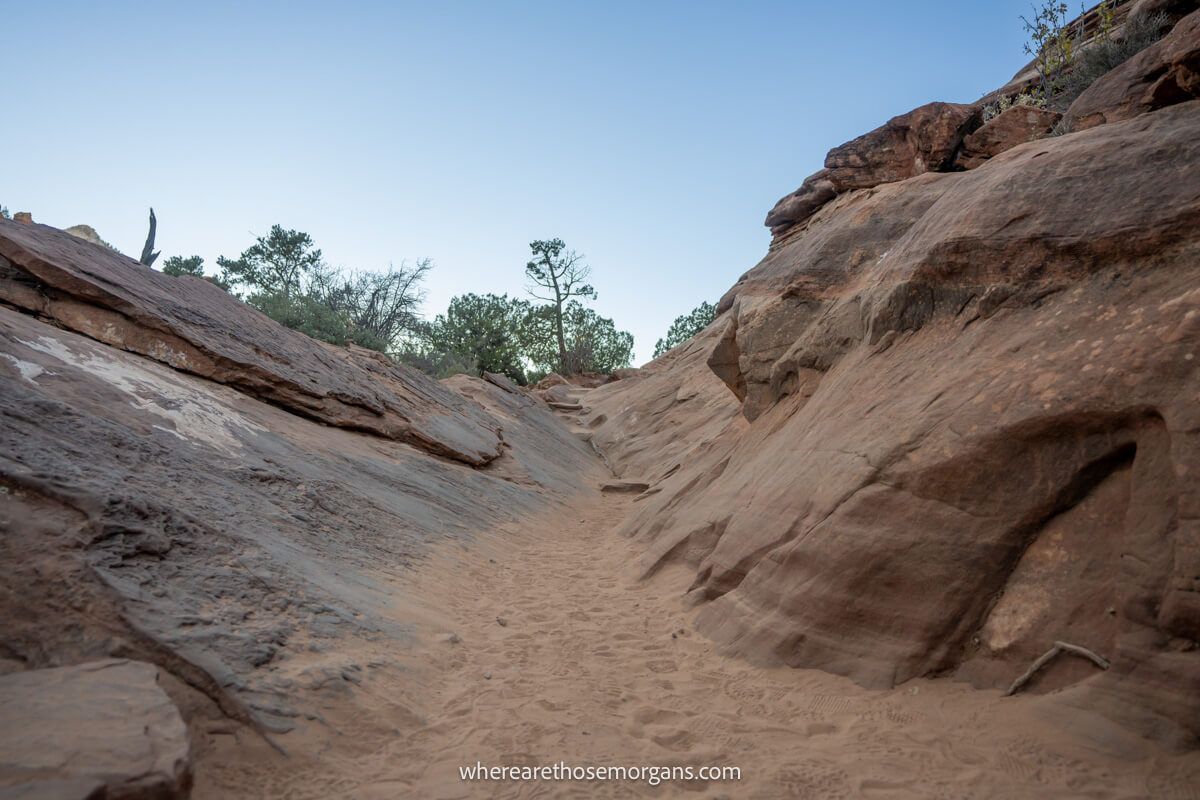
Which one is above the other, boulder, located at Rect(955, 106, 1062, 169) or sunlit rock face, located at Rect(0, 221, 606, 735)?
boulder, located at Rect(955, 106, 1062, 169)

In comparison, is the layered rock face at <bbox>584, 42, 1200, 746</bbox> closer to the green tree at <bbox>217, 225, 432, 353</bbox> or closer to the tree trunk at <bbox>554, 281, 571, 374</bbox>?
the green tree at <bbox>217, 225, 432, 353</bbox>

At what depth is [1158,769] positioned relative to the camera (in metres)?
2.44

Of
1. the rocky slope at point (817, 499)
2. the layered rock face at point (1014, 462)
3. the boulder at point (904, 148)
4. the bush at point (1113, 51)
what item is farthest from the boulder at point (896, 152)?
the layered rock face at point (1014, 462)

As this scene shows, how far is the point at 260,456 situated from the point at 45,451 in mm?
2198

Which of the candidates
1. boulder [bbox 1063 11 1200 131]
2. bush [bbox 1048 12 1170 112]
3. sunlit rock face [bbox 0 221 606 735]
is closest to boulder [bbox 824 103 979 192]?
bush [bbox 1048 12 1170 112]

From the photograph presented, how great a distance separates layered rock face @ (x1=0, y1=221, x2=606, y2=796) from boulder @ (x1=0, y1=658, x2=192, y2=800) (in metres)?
0.06

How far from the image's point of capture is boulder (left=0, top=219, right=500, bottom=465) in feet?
22.1

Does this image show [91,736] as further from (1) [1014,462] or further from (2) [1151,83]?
(2) [1151,83]

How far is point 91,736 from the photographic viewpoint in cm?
226

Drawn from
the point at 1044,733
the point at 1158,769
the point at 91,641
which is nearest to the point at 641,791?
the point at 1044,733

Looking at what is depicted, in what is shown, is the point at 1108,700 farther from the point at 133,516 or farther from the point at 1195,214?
the point at 133,516

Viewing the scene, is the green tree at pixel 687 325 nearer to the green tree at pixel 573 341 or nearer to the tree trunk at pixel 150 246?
the green tree at pixel 573 341

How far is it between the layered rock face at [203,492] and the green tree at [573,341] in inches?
869

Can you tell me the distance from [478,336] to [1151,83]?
2483cm
